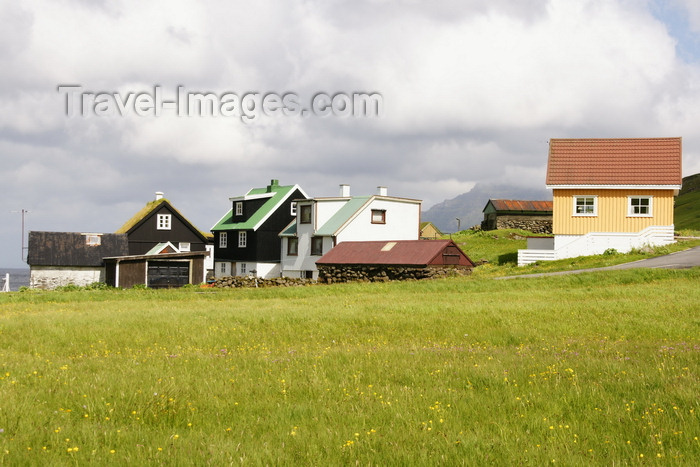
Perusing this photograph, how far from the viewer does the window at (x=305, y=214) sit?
61000 mm

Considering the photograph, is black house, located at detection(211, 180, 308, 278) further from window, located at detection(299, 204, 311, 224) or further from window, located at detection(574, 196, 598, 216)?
window, located at detection(574, 196, 598, 216)

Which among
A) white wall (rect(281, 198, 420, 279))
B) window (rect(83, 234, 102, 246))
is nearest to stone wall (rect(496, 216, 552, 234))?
white wall (rect(281, 198, 420, 279))

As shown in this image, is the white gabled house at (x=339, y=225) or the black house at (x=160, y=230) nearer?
the white gabled house at (x=339, y=225)

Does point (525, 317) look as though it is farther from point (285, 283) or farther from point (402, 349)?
point (285, 283)

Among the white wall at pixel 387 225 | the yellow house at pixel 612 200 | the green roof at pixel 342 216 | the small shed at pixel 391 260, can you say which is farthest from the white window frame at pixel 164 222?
the yellow house at pixel 612 200

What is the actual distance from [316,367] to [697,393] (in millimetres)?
6216

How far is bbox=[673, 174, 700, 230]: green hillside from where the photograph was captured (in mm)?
121519

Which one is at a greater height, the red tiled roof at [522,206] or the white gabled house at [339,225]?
the red tiled roof at [522,206]

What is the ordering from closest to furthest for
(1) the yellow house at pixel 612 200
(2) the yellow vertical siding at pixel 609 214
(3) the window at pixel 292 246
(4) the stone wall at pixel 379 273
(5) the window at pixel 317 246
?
1. (4) the stone wall at pixel 379 273
2. (1) the yellow house at pixel 612 200
3. (2) the yellow vertical siding at pixel 609 214
4. (5) the window at pixel 317 246
5. (3) the window at pixel 292 246

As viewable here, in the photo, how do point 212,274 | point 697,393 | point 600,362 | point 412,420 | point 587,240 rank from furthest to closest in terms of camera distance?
point 212,274, point 587,240, point 600,362, point 697,393, point 412,420

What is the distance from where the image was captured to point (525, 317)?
2027 cm


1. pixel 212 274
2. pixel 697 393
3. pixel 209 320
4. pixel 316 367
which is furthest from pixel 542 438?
pixel 212 274

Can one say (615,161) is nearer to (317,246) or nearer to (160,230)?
(317,246)

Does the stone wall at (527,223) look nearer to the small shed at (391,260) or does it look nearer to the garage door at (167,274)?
the small shed at (391,260)
